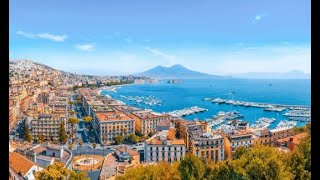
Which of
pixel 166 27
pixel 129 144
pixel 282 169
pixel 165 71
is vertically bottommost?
pixel 129 144

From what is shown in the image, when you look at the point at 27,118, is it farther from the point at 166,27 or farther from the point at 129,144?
the point at 166,27

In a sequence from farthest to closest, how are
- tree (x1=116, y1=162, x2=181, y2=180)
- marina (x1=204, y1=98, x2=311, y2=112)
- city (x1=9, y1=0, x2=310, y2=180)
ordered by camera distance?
1. marina (x1=204, y1=98, x2=311, y2=112)
2. city (x1=9, y1=0, x2=310, y2=180)
3. tree (x1=116, y1=162, x2=181, y2=180)

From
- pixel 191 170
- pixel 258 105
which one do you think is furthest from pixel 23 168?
pixel 258 105

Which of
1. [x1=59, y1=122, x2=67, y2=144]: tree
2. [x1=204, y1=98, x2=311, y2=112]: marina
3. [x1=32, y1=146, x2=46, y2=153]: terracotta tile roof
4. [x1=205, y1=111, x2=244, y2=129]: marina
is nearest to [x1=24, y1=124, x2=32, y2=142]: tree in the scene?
[x1=59, y1=122, x2=67, y2=144]: tree

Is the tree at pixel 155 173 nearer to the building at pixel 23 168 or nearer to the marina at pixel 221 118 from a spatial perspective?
the building at pixel 23 168

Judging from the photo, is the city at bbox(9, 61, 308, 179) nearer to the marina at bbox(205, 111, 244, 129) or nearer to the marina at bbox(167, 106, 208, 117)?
the marina at bbox(205, 111, 244, 129)

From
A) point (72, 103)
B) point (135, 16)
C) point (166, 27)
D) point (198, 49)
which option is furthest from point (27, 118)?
point (198, 49)

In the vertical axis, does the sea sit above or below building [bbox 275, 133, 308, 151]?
above

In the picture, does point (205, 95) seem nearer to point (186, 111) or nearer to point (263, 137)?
point (186, 111)
